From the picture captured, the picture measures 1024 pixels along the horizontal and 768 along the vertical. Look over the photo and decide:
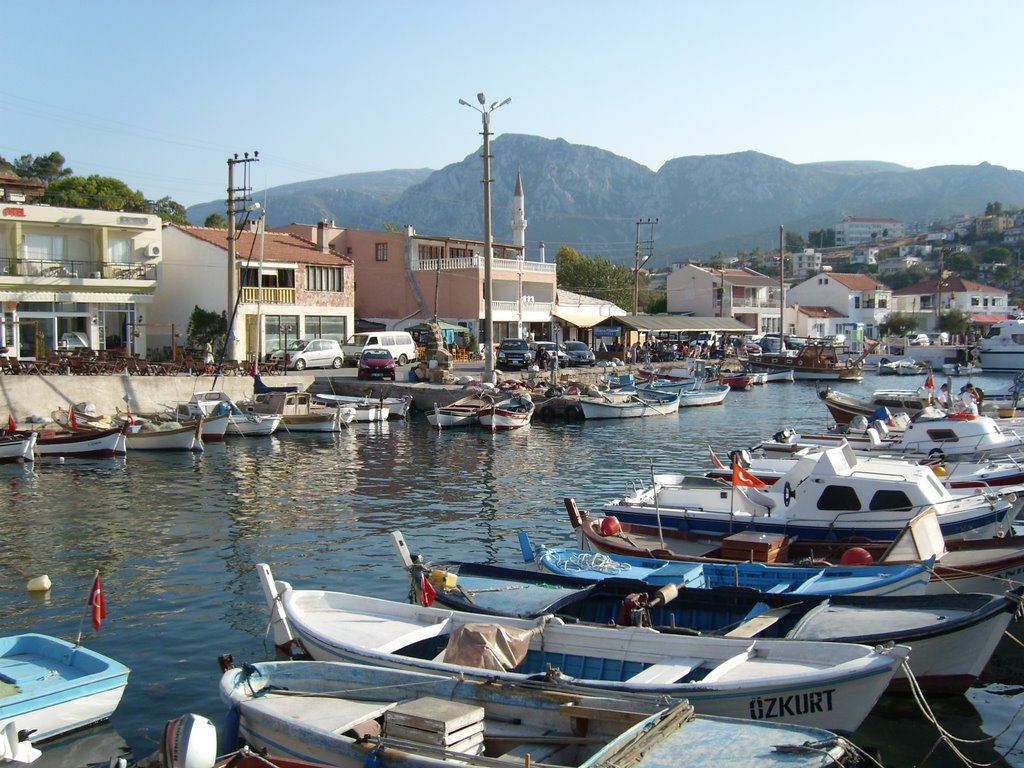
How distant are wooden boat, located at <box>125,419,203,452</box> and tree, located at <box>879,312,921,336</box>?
92543 mm

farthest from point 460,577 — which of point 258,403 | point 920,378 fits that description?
point 920,378

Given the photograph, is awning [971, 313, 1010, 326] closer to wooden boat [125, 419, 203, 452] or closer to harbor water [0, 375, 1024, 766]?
harbor water [0, 375, 1024, 766]

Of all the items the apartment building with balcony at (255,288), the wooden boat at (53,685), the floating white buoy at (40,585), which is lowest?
the floating white buoy at (40,585)

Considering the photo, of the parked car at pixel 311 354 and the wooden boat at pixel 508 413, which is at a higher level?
the parked car at pixel 311 354

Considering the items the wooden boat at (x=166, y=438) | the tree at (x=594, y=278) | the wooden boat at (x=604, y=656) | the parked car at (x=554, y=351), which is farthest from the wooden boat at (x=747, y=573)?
the tree at (x=594, y=278)

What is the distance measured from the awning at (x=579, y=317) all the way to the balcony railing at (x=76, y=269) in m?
29.2

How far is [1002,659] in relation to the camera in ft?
43.6

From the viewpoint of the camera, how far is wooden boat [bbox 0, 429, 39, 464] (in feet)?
93.0

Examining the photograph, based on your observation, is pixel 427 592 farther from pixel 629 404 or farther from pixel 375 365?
pixel 375 365

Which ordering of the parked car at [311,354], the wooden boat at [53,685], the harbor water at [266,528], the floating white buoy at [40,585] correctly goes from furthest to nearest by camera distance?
the parked car at [311,354] < the floating white buoy at [40,585] < the harbor water at [266,528] < the wooden boat at [53,685]

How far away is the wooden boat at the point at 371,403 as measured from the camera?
4003cm

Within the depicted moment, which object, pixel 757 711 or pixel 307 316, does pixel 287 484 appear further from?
pixel 307 316

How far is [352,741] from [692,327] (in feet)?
243

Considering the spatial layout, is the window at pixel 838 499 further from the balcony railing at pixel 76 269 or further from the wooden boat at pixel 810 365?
the wooden boat at pixel 810 365
